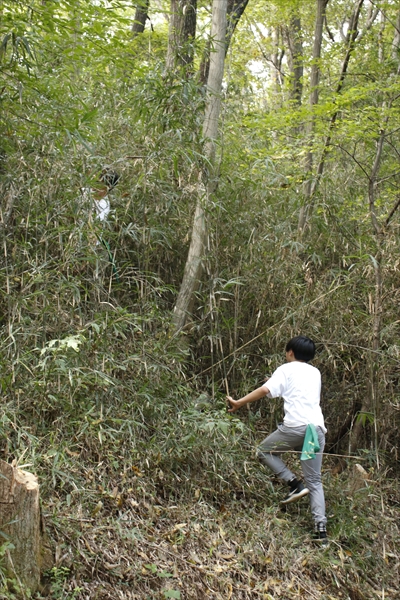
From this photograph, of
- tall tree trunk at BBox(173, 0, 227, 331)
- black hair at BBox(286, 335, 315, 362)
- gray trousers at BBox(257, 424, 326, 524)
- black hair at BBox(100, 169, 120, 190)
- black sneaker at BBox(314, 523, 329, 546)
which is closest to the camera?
black sneaker at BBox(314, 523, 329, 546)

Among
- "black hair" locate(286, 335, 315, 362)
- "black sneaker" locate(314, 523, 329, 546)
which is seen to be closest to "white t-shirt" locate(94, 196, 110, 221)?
"black hair" locate(286, 335, 315, 362)

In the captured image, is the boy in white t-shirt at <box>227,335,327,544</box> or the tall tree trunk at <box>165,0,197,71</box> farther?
the tall tree trunk at <box>165,0,197,71</box>

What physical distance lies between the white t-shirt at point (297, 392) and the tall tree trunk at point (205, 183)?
100 centimetres

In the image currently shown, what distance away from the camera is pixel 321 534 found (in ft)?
13.2

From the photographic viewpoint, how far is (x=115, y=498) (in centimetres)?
343

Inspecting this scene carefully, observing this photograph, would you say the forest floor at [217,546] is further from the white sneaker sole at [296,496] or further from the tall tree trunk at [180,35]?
the tall tree trunk at [180,35]

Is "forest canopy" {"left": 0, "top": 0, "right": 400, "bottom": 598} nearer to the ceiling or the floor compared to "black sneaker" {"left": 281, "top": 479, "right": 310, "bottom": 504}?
nearer to the ceiling

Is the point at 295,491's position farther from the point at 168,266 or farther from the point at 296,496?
the point at 168,266

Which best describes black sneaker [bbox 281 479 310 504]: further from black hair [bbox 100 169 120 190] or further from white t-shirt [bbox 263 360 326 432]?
black hair [bbox 100 169 120 190]

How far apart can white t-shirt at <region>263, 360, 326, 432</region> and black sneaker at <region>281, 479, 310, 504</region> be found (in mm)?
440

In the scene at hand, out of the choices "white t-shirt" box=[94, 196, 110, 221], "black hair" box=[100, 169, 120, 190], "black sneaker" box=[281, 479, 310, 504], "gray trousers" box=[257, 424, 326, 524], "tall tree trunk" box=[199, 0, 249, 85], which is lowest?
"black sneaker" box=[281, 479, 310, 504]

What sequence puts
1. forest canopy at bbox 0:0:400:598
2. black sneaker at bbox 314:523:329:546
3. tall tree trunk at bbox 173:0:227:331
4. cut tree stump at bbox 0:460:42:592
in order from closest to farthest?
cut tree stump at bbox 0:460:42:592 < forest canopy at bbox 0:0:400:598 < black sneaker at bbox 314:523:329:546 < tall tree trunk at bbox 173:0:227:331

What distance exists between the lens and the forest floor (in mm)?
3025

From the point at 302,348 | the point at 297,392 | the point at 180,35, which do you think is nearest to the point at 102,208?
the point at 302,348
